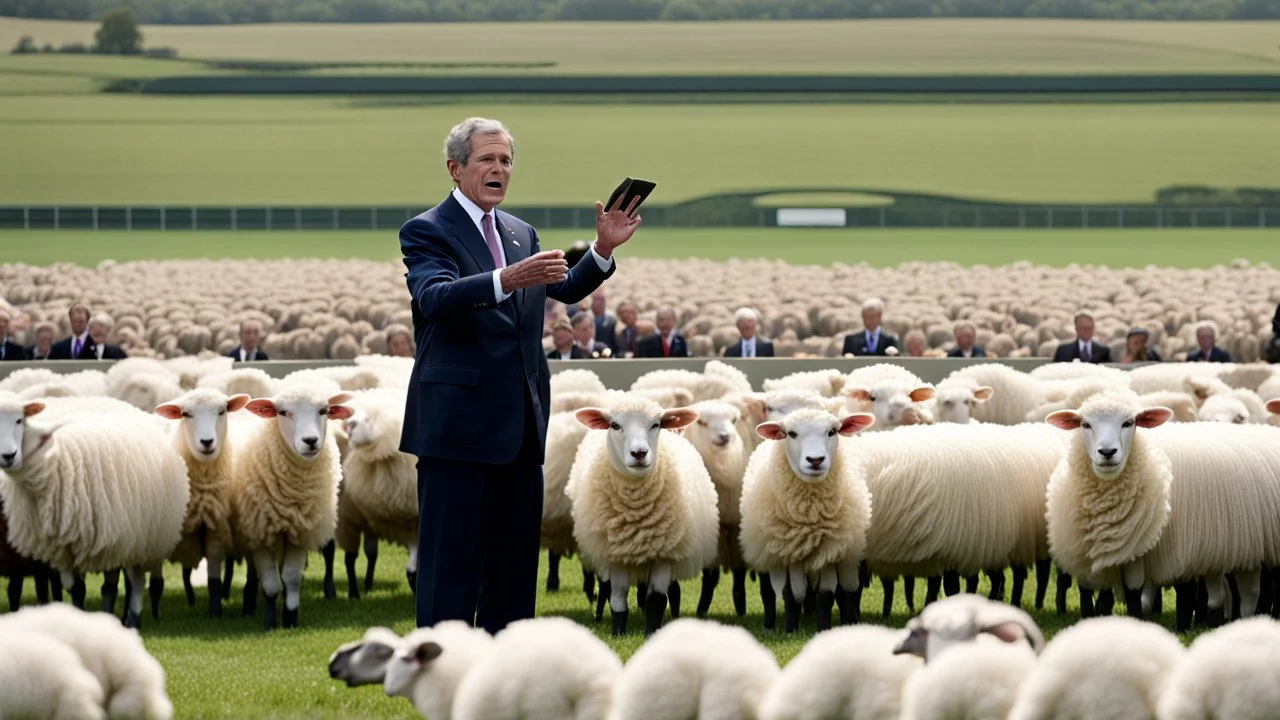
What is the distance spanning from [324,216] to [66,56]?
530 inches

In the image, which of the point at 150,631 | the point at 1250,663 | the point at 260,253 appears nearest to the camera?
the point at 1250,663

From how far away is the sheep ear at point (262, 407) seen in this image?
9523 mm

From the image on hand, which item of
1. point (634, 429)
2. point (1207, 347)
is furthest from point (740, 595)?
point (1207, 347)

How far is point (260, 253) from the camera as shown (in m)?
48.5

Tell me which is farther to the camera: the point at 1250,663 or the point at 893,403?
the point at 893,403

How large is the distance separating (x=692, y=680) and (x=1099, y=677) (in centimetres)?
103

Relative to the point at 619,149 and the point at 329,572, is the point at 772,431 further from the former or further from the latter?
the point at 619,149

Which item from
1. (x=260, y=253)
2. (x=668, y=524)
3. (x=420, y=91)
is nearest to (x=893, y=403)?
(x=668, y=524)

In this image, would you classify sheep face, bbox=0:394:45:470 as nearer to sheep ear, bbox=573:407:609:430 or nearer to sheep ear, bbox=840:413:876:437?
sheep ear, bbox=573:407:609:430

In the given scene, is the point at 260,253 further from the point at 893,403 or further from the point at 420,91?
the point at 893,403

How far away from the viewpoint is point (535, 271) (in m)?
4.79

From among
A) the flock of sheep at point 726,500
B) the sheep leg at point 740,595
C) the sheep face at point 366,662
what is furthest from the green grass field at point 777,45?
the sheep face at point 366,662

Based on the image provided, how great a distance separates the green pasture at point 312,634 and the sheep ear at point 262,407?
1.14 meters

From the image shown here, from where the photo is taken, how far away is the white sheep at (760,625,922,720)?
175 inches
